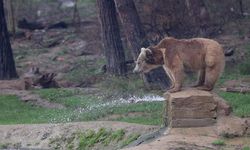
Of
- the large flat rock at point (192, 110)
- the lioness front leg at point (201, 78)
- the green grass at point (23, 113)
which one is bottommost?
the green grass at point (23, 113)

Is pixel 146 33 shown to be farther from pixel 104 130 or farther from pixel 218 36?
pixel 104 130

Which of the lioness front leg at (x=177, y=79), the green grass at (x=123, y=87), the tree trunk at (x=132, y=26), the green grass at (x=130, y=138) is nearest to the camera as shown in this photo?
the lioness front leg at (x=177, y=79)

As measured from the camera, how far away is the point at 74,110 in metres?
19.4

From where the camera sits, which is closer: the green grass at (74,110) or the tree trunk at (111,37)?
the green grass at (74,110)

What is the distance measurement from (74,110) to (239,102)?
4.30 meters

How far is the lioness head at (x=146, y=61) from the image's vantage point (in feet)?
47.4

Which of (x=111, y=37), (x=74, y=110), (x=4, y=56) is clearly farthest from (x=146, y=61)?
(x=4, y=56)

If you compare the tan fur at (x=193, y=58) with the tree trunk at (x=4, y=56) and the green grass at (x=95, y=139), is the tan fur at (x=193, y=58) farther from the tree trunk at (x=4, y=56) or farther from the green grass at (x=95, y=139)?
the tree trunk at (x=4, y=56)

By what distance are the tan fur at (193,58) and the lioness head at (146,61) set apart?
26 centimetres

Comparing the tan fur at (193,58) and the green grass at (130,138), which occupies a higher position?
the tan fur at (193,58)

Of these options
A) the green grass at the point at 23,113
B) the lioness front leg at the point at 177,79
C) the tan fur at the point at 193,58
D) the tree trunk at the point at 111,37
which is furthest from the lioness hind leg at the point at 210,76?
the tree trunk at the point at 111,37

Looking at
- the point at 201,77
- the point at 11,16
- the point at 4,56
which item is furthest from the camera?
the point at 11,16

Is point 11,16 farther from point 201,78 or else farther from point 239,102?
point 201,78

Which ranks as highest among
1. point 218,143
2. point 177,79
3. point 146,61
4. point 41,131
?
point 146,61
